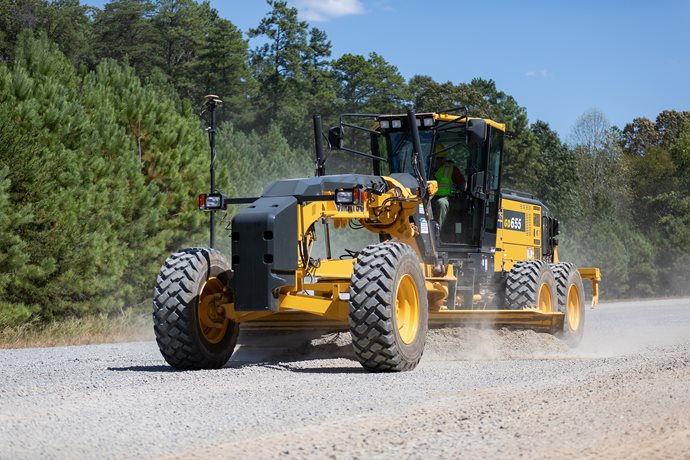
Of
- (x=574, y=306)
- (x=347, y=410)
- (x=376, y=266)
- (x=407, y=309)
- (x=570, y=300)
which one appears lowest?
(x=347, y=410)

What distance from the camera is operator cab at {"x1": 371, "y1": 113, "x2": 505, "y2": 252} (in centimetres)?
1416

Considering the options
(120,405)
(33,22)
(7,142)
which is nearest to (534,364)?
(120,405)

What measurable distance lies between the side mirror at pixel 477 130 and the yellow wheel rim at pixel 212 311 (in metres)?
4.35

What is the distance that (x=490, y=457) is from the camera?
578cm

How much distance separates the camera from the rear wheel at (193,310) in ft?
34.4

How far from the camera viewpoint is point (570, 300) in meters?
16.4

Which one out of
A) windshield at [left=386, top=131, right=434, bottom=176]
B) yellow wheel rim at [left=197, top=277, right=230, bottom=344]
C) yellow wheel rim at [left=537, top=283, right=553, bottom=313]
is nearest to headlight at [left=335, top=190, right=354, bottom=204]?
yellow wheel rim at [left=197, top=277, right=230, bottom=344]

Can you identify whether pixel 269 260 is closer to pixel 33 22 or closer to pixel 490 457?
pixel 490 457

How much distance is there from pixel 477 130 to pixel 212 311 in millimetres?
4616

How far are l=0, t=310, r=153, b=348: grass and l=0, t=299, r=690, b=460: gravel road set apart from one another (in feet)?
24.8

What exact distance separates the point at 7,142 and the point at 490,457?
1632 centimetres

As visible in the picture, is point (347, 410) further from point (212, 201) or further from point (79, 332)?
point (79, 332)

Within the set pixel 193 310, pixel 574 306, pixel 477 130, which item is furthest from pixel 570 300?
pixel 193 310

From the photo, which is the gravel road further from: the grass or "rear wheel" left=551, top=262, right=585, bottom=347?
the grass
